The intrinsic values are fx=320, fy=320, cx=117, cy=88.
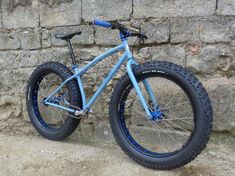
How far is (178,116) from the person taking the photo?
10.5 ft

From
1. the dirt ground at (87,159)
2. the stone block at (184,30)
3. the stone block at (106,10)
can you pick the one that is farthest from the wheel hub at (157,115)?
the stone block at (106,10)

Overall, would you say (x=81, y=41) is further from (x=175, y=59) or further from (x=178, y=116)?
(x=178, y=116)

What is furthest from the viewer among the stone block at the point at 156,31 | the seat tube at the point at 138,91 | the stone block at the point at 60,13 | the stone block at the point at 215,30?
the stone block at the point at 60,13

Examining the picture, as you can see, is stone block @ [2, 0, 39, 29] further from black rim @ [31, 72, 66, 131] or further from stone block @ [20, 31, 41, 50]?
black rim @ [31, 72, 66, 131]

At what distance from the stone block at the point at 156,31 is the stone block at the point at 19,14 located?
131 centimetres

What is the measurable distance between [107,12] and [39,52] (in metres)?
0.96

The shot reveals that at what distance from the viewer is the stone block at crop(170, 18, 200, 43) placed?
305 cm

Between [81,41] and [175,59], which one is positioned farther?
[81,41]

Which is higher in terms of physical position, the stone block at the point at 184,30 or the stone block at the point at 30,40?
the stone block at the point at 184,30

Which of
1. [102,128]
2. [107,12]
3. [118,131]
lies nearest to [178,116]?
[118,131]

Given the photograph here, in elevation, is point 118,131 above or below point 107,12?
below

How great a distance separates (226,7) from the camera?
294 centimetres

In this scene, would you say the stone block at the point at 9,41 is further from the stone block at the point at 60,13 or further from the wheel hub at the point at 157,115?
the wheel hub at the point at 157,115

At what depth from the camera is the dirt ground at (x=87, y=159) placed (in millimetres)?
2801
